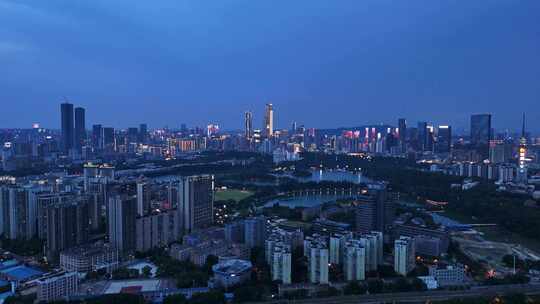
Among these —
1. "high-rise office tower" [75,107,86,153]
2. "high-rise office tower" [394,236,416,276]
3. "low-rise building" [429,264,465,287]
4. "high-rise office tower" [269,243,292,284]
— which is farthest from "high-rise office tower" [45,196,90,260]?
"high-rise office tower" [75,107,86,153]

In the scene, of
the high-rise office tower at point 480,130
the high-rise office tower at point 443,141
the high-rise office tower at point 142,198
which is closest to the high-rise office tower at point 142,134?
the high-rise office tower at point 443,141

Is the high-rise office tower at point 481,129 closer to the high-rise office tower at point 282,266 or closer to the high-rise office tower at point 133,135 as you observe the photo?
the high-rise office tower at point 282,266

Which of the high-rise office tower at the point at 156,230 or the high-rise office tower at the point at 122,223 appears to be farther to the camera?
the high-rise office tower at the point at 156,230

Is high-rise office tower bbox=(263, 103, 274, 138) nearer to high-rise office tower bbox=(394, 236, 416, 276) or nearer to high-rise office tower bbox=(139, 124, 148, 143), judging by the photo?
high-rise office tower bbox=(139, 124, 148, 143)

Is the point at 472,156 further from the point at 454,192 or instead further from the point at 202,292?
the point at 202,292

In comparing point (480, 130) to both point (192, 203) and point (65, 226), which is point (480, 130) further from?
point (65, 226)

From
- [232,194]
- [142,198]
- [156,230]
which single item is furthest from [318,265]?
[232,194]

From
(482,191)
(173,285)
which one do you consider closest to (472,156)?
(482,191)
